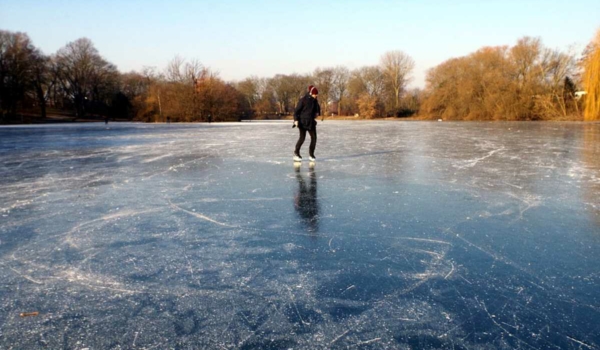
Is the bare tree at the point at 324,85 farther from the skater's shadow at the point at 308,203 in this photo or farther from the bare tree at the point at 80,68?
the skater's shadow at the point at 308,203

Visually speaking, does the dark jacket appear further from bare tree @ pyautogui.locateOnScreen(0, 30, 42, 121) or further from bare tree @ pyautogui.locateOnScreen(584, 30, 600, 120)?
bare tree @ pyautogui.locateOnScreen(0, 30, 42, 121)

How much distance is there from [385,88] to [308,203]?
6074 cm

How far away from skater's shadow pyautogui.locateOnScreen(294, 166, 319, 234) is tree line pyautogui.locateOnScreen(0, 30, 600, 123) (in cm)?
2796

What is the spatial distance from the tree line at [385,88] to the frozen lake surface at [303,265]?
93.3 feet

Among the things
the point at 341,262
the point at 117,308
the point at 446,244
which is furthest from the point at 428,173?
the point at 117,308

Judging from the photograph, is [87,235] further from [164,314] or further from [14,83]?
[14,83]

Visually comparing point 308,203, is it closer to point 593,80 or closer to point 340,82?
point 593,80

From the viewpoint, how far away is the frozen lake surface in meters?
1.89

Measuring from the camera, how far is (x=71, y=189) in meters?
5.64

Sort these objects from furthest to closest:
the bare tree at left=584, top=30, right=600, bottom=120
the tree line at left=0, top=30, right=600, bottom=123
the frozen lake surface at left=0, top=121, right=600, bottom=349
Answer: the tree line at left=0, top=30, right=600, bottom=123
the bare tree at left=584, top=30, right=600, bottom=120
the frozen lake surface at left=0, top=121, right=600, bottom=349

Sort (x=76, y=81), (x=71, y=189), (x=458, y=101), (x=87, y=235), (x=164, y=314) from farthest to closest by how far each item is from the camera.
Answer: (x=76, y=81) → (x=458, y=101) → (x=71, y=189) → (x=87, y=235) → (x=164, y=314)

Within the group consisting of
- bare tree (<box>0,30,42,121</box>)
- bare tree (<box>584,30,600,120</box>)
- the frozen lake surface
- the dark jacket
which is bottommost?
the frozen lake surface

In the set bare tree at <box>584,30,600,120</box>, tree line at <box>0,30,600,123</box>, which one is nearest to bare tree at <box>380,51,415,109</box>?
tree line at <box>0,30,600,123</box>

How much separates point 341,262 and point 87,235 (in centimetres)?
236
